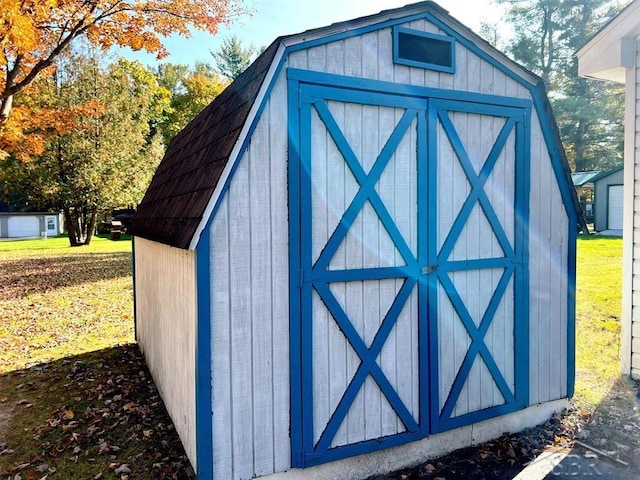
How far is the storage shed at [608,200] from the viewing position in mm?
20984

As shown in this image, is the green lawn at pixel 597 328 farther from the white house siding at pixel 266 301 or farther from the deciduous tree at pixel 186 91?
the deciduous tree at pixel 186 91

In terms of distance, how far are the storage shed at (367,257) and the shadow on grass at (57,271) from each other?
30.8ft

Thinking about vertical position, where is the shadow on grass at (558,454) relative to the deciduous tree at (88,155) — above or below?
below

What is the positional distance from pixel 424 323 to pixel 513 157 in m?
1.66

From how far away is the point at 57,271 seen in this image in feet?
46.6

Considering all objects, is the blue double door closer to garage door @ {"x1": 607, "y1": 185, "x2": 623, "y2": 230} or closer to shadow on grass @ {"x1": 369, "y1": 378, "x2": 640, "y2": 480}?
shadow on grass @ {"x1": 369, "y1": 378, "x2": 640, "y2": 480}

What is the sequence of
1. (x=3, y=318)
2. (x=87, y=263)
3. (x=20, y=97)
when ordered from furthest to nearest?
1. (x=20, y=97)
2. (x=87, y=263)
3. (x=3, y=318)

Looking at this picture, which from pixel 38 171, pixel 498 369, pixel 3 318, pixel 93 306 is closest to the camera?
pixel 498 369

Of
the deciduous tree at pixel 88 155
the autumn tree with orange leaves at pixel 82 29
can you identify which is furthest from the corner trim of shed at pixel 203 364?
the deciduous tree at pixel 88 155

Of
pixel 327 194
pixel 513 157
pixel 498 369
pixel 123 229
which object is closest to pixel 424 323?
pixel 498 369

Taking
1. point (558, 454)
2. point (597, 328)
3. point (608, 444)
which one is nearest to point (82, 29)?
point (597, 328)

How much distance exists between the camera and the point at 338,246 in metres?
3.29

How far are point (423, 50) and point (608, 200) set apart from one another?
21.6 metres

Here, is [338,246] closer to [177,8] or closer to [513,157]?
[513,157]
